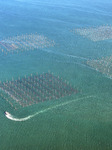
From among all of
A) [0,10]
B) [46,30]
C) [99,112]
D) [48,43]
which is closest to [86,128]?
[99,112]

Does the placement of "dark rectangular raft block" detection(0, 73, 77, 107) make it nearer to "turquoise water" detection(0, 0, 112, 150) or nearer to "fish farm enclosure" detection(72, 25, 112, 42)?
"turquoise water" detection(0, 0, 112, 150)

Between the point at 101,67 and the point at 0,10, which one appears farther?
the point at 0,10

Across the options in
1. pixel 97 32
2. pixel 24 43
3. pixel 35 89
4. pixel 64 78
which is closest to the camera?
pixel 35 89

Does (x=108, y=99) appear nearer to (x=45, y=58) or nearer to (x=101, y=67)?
(x=101, y=67)

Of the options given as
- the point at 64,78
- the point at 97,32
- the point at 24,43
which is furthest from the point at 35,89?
the point at 97,32

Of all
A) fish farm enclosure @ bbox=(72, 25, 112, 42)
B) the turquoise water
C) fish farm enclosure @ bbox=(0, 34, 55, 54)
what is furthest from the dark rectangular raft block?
fish farm enclosure @ bbox=(72, 25, 112, 42)

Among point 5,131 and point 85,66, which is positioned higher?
point 85,66

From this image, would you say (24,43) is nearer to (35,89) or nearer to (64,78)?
(64,78)
